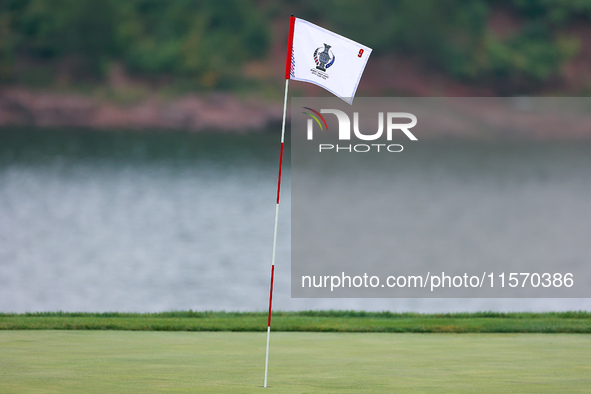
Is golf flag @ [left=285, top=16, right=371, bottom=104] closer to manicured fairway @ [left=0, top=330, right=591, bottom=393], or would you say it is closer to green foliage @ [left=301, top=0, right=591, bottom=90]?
manicured fairway @ [left=0, top=330, right=591, bottom=393]

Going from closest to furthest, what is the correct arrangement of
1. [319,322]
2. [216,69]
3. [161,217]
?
[319,322] < [161,217] < [216,69]

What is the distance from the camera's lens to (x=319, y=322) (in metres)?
7.39

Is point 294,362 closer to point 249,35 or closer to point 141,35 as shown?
point 249,35

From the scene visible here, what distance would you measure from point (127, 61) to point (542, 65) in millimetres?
13261

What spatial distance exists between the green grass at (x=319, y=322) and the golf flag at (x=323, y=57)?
221 centimetres

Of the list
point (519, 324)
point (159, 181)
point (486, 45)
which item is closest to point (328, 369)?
point (519, 324)

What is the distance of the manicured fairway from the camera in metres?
4.56

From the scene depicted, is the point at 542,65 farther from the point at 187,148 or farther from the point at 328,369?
the point at 328,369

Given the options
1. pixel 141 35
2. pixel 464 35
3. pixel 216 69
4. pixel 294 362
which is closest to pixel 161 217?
pixel 216 69

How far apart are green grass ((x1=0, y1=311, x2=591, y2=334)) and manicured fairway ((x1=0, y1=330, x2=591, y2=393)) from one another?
381 millimetres

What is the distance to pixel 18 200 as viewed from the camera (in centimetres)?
2133

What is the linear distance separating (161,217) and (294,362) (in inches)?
613

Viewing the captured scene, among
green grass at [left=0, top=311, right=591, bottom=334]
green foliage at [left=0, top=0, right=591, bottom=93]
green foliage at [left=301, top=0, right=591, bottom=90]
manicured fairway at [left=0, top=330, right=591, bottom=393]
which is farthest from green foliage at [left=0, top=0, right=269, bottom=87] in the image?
manicured fairway at [left=0, top=330, right=591, bottom=393]

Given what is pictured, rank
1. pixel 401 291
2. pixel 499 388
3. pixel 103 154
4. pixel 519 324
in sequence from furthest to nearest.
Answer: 1. pixel 103 154
2. pixel 401 291
3. pixel 519 324
4. pixel 499 388
